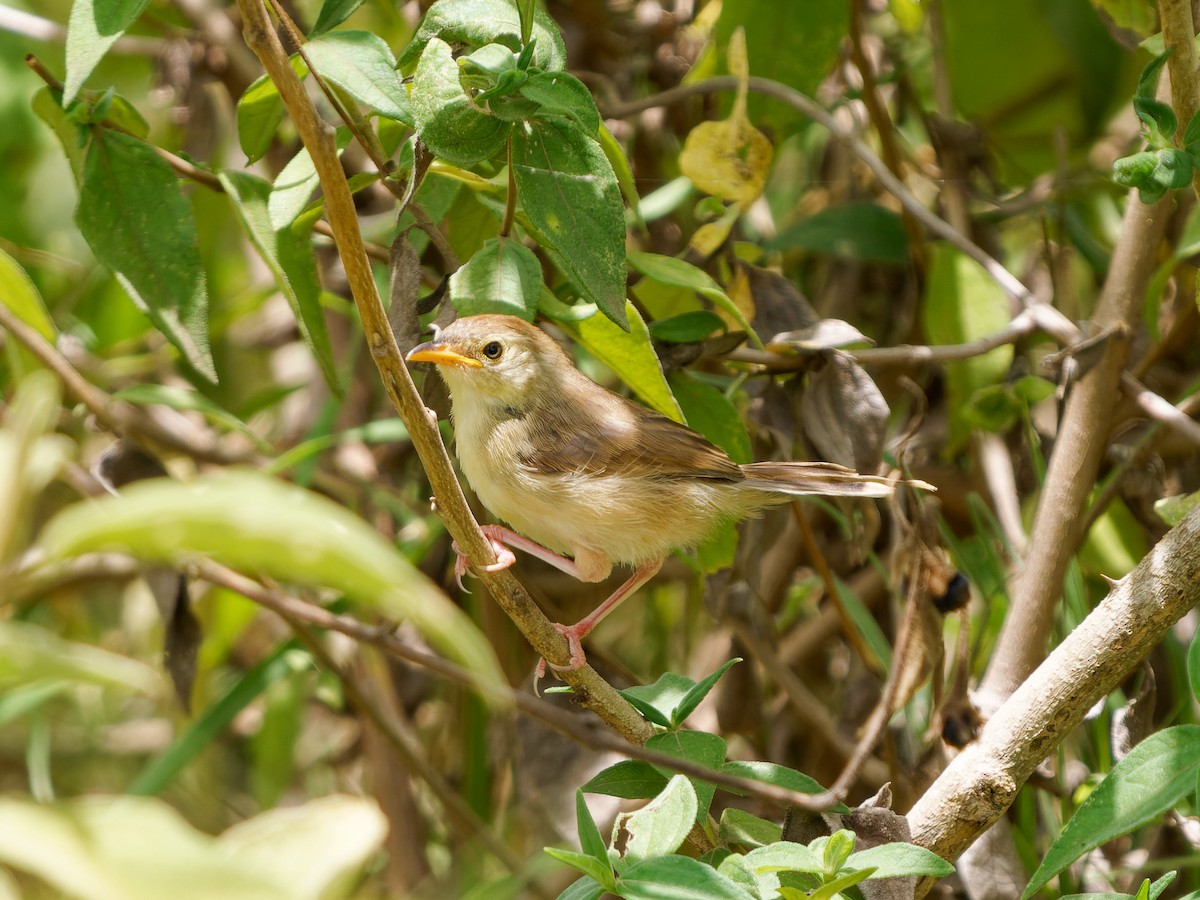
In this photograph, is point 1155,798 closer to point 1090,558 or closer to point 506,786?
point 1090,558

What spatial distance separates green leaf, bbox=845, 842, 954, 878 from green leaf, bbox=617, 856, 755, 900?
0.17 m

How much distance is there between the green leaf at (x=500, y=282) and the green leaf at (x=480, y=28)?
0.97 ft

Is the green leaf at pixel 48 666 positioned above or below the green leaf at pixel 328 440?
above

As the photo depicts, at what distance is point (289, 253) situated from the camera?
217 cm

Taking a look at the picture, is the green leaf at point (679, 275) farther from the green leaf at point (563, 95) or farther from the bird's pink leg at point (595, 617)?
the bird's pink leg at point (595, 617)

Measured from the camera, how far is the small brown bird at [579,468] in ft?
9.11

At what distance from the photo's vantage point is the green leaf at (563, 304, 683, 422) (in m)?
2.13

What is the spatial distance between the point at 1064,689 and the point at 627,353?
0.91m

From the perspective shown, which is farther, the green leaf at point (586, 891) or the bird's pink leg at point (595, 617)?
the bird's pink leg at point (595, 617)

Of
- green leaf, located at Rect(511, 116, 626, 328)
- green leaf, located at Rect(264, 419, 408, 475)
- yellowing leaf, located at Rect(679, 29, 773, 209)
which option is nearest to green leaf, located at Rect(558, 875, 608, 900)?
green leaf, located at Rect(511, 116, 626, 328)

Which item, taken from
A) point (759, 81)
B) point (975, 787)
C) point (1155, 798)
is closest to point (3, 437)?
point (1155, 798)

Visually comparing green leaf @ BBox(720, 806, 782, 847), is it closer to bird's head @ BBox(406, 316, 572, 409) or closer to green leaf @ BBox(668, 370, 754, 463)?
green leaf @ BBox(668, 370, 754, 463)

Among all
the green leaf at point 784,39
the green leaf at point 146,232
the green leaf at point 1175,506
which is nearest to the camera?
the green leaf at point 146,232

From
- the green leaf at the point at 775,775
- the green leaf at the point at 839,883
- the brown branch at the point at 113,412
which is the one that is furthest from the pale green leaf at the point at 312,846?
the brown branch at the point at 113,412
